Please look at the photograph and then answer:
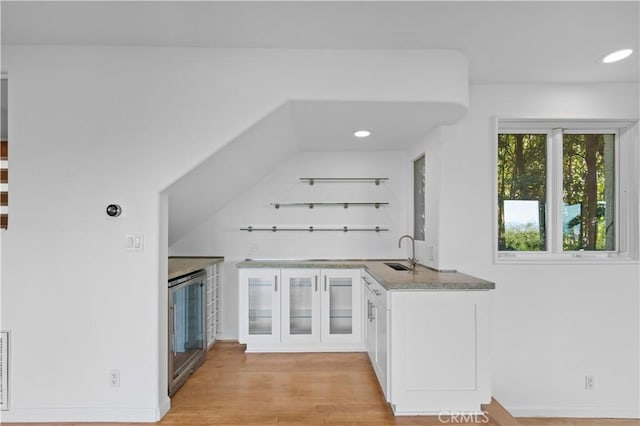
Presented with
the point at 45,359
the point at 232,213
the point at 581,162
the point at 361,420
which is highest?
the point at 581,162

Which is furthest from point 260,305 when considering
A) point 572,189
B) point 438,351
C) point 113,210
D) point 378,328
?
point 572,189

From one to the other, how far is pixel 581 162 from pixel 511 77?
1117 millimetres

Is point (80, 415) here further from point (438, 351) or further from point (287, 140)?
point (287, 140)

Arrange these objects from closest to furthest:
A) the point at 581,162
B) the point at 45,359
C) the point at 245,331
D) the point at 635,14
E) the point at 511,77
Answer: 1. the point at 635,14
2. the point at 45,359
3. the point at 511,77
4. the point at 581,162
5. the point at 245,331

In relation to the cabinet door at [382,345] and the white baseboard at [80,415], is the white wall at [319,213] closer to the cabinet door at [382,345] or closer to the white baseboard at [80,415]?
the cabinet door at [382,345]

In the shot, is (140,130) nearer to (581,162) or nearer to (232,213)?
(232,213)

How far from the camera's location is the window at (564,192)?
3.53 metres

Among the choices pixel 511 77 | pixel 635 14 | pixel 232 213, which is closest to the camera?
pixel 635 14

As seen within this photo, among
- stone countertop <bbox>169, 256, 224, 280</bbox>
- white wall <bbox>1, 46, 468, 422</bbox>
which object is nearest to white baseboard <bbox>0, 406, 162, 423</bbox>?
white wall <bbox>1, 46, 468, 422</bbox>

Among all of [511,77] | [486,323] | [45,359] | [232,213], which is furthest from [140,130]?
[511,77]

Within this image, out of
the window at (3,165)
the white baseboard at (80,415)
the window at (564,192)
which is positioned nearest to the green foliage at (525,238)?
the window at (564,192)

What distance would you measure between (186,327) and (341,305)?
4.97 ft

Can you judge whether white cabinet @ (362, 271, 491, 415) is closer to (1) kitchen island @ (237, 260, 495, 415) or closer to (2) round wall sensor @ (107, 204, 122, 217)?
(1) kitchen island @ (237, 260, 495, 415)

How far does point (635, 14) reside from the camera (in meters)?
2.17
